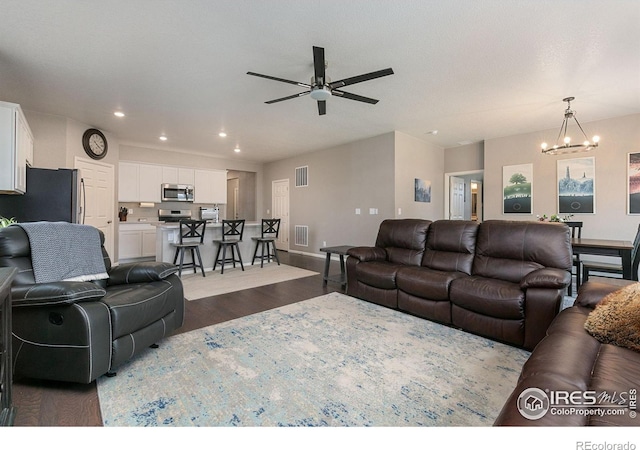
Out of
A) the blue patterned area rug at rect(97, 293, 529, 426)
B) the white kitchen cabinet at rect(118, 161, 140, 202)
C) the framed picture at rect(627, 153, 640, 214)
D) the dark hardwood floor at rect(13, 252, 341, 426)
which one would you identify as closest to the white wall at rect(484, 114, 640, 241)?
the framed picture at rect(627, 153, 640, 214)

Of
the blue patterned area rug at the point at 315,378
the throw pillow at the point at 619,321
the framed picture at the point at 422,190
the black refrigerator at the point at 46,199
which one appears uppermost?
the framed picture at the point at 422,190

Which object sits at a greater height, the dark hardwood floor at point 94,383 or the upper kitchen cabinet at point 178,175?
the upper kitchen cabinet at point 178,175

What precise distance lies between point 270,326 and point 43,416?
155 centimetres

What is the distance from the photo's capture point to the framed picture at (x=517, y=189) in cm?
533

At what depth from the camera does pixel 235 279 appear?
14.9ft

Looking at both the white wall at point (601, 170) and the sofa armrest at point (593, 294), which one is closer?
the sofa armrest at point (593, 294)

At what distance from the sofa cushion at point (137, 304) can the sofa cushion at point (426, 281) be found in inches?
87.2

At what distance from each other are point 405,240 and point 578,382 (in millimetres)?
2660

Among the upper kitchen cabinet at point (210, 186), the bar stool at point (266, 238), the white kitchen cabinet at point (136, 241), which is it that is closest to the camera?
the bar stool at point (266, 238)

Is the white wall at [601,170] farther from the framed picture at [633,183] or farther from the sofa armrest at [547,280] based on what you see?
the sofa armrest at [547,280]

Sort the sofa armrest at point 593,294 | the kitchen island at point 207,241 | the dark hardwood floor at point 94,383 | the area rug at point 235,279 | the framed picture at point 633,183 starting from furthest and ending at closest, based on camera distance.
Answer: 1. the kitchen island at point 207,241
2. the framed picture at point 633,183
3. the area rug at point 235,279
4. the sofa armrest at point 593,294
5. the dark hardwood floor at point 94,383

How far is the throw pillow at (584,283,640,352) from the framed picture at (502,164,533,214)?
4.49 meters

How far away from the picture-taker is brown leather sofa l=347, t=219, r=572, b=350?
2266 mm

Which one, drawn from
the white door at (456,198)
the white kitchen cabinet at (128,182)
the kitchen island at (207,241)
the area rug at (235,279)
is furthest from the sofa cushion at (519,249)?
the white kitchen cabinet at (128,182)
